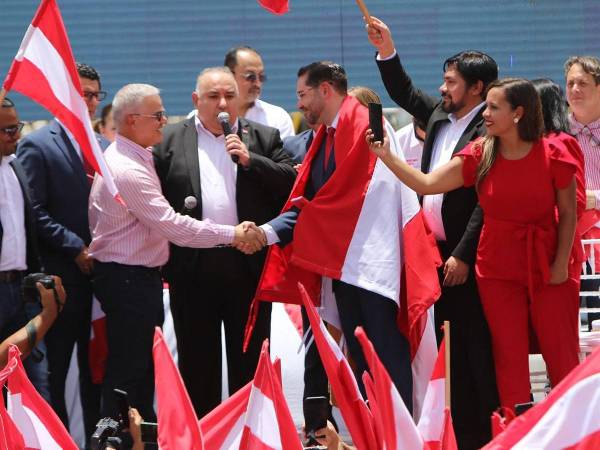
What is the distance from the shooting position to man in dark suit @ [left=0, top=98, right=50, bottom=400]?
6496 millimetres

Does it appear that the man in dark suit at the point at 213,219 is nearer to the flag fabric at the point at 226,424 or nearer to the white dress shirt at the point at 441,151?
the white dress shirt at the point at 441,151

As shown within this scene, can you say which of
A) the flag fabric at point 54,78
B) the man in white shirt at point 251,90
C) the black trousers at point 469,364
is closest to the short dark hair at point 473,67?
the black trousers at point 469,364

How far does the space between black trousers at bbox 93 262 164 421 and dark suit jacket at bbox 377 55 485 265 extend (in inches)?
59.2

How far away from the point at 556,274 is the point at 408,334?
0.82 m

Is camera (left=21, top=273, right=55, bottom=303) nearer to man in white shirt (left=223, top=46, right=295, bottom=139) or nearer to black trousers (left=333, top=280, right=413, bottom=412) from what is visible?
black trousers (left=333, top=280, right=413, bottom=412)

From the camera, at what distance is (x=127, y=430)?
4336mm

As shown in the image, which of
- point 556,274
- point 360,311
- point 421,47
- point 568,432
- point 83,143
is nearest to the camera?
point 568,432

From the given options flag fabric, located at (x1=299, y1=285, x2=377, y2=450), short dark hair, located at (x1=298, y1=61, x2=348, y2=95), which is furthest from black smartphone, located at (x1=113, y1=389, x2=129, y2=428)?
short dark hair, located at (x1=298, y1=61, x2=348, y2=95)

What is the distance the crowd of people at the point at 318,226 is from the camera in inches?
246

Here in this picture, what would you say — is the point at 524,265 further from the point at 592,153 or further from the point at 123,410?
the point at 123,410

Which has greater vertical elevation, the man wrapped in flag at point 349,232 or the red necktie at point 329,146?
the red necktie at point 329,146

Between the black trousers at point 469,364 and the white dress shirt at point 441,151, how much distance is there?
0.80 feet

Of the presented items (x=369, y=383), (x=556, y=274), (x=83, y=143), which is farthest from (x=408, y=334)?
(x=369, y=383)

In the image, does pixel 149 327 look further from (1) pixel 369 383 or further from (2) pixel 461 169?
(1) pixel 369 383
